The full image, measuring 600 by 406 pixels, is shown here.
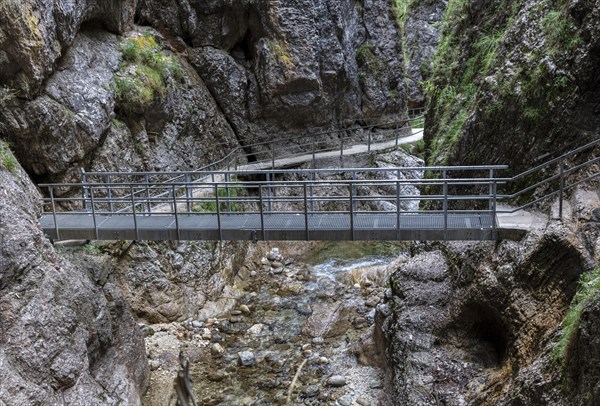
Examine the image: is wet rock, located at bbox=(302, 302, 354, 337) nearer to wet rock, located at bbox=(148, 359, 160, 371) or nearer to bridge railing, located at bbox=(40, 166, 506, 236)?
Answer: bridge railing, located at bbox=(40, 166, 506, 236)

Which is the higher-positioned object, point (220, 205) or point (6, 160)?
point (6, 160)

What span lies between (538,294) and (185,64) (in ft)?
47.7

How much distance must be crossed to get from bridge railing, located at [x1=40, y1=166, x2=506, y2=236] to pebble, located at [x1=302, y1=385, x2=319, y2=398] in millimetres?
3574

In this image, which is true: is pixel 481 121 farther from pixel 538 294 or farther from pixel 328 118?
pixel 328 118

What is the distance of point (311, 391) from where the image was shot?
32.7 ft

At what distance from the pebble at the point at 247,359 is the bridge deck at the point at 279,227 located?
3.44m

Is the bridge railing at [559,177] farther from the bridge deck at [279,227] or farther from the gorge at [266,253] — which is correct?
the bridge deck at [279,227]

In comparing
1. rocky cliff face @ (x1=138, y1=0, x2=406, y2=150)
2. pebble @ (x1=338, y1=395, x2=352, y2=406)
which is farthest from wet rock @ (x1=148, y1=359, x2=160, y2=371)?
rocky cliff face @ (x1=138, y1=0, x2=406, y2=150)

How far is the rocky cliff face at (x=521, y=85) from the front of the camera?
8031mm

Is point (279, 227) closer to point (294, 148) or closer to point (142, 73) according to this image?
point (142, 73)

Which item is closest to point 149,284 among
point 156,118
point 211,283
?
point 211,283

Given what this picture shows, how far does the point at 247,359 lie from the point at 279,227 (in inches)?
150

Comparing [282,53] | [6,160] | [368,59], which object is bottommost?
[6,160]

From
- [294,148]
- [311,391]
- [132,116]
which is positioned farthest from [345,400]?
[294,148]
